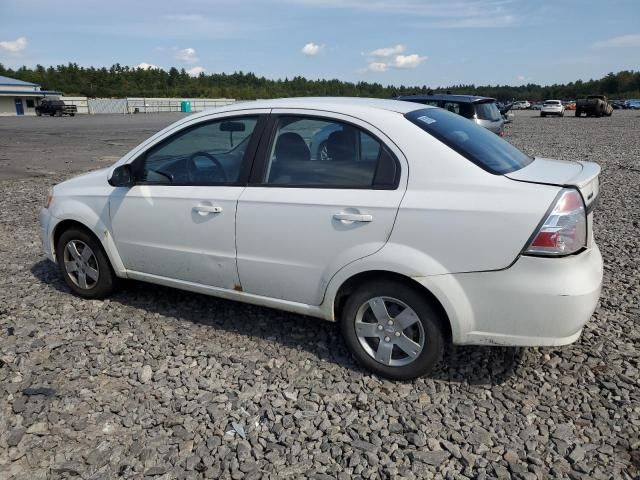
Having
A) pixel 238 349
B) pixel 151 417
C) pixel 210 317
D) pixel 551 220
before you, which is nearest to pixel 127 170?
pixel 210 317

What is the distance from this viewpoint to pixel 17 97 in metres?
64.8

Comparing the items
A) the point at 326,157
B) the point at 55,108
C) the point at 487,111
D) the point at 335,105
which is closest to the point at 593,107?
the point at 487,111

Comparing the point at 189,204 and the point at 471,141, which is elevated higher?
the point at 471,141

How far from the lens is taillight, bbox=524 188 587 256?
2785 millimetres

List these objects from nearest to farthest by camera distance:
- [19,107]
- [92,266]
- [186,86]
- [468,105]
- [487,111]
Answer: [92,266]
[468,105]
[487,111]
[19,107]
[186,86]

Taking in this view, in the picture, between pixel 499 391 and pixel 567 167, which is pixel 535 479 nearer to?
pixel 499 391

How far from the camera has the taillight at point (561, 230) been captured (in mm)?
2785

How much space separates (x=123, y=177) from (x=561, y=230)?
3.12m

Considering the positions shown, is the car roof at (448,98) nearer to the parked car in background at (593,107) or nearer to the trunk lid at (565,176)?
the trunk lid at (565,176)

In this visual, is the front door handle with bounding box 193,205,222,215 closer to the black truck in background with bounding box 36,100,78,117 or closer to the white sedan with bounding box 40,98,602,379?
the white sedan with bounding box 40,98,602,379

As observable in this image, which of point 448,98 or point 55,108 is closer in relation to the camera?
point 448,98

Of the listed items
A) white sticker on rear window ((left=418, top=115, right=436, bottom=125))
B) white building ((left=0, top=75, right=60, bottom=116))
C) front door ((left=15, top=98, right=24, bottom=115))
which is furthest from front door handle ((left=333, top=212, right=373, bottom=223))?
front door ((left=15, top=98, right=24, bottom=115))

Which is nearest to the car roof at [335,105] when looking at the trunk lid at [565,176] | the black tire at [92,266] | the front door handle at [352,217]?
the front door handle at [352,217]

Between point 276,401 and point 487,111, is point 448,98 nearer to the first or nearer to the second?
point 487,111
